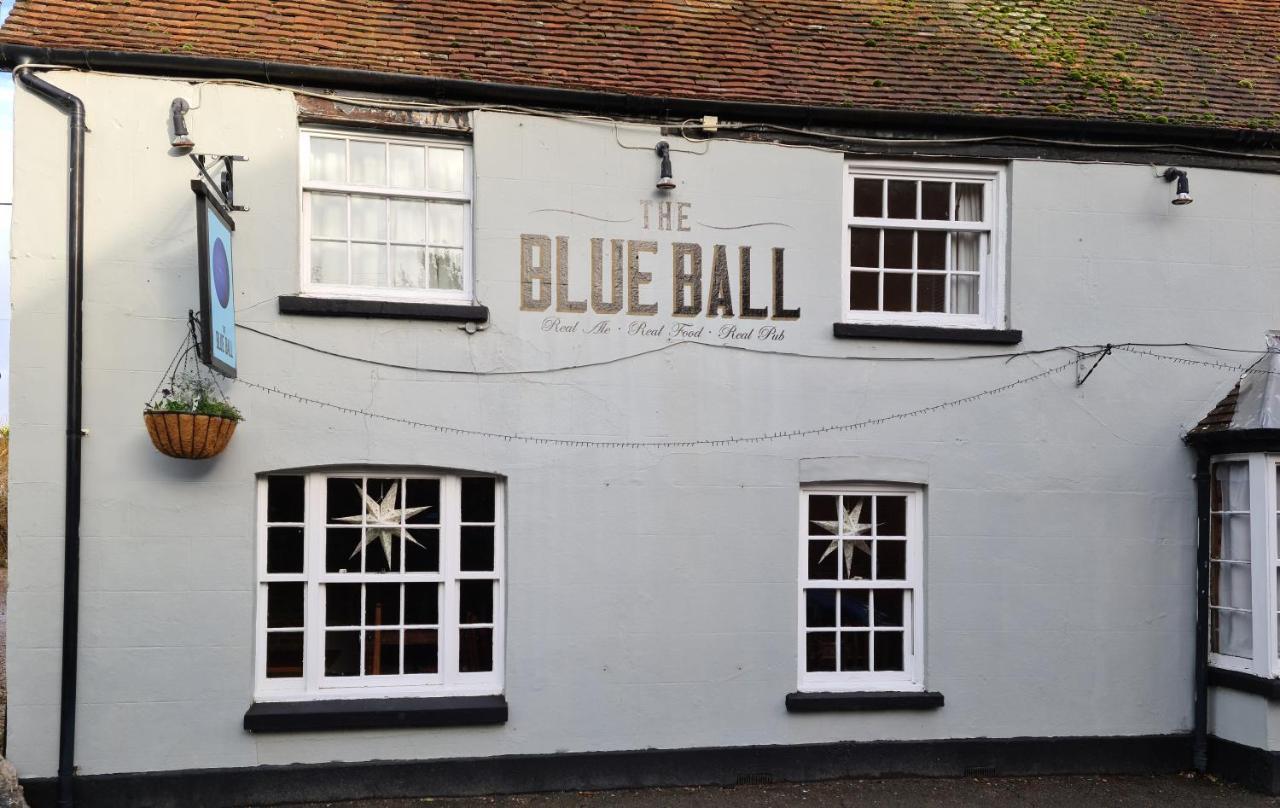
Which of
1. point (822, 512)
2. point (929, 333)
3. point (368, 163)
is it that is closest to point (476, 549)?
point (822, 512)

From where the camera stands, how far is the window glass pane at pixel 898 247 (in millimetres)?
8641

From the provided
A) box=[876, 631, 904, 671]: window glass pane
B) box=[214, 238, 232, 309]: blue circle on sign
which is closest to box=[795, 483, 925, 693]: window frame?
box=[876, 631, 904, 671]: window glass pane

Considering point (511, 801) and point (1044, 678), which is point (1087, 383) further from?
point (511, 801)

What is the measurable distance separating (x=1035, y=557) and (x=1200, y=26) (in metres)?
5.80

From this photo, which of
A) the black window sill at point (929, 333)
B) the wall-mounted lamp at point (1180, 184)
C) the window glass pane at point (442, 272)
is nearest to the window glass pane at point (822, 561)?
the black window sill at point (929, 333)

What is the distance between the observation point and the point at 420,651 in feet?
25.7

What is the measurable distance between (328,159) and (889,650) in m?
5.73

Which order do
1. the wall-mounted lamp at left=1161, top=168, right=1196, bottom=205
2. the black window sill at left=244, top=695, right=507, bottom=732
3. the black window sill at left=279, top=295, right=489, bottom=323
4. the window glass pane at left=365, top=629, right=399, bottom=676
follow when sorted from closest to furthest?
the black window sill at left=244, top=695, right=507, bottom=732 < the black window sill at left=279, top=295, right=489, bottom=323 < the window glass pane at left=365, top=629, right=399, bottom=676 < the wall-mounted lamp at left=1161, top=168, right=1196, bottom=205

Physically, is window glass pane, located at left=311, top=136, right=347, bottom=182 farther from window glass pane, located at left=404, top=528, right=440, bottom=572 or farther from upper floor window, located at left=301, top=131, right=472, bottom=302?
window glass pane, located at left=404, top=528, right=440, bottom=572

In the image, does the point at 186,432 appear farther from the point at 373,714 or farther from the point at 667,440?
the point at 667,440

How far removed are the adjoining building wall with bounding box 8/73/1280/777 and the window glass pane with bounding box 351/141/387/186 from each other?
47 cm

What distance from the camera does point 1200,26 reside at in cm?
1041

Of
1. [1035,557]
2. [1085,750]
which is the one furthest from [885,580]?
[1085,750]

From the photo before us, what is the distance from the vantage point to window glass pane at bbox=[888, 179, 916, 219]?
340 inches
